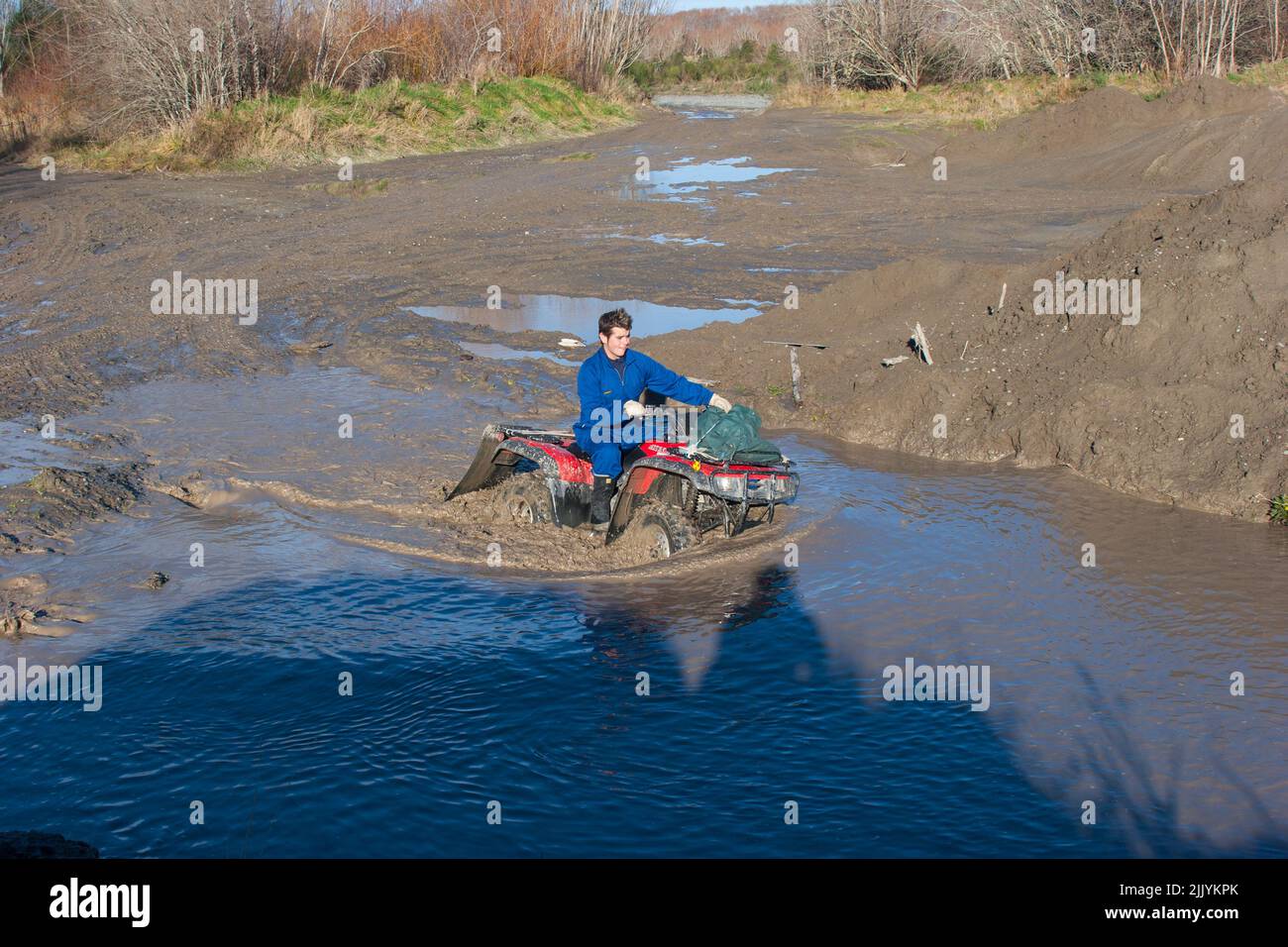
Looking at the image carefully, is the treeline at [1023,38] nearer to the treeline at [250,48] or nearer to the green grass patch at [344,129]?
the treeline at [250,48]

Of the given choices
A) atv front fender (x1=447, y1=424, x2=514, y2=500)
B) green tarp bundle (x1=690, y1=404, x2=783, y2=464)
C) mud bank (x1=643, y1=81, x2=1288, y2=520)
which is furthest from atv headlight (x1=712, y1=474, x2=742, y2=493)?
mud bank (x1=643, y1=81, x2=1288, y2=520)

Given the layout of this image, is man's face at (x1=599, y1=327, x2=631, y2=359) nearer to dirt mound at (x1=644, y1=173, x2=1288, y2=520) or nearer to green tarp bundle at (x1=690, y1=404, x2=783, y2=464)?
green tarp bundle at (x1=690, y1=404, x2=783, y2=464)

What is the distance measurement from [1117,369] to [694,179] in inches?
867

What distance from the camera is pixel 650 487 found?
8336mm

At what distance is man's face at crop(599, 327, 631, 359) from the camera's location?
27.1 feet

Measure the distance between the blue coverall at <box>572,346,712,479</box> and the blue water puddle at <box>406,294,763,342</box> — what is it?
7.37 metres

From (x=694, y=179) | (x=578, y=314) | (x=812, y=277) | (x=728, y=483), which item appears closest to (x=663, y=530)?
(x=728, y=483)

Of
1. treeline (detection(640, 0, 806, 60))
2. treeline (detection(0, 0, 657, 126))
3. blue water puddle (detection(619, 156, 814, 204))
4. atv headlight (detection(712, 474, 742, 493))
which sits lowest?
atv headlight (detection(712, 474, 742, 493))

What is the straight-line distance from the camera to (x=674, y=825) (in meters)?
5.34

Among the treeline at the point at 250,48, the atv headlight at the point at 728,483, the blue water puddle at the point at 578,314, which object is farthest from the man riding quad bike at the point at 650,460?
the treeline at the point at 250,48

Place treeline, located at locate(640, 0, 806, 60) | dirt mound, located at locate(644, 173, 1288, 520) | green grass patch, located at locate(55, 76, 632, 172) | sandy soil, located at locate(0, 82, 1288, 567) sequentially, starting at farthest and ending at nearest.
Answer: treeline, located at locate(640, 0, 806, 60), green grass patch, located at locate(55, 76, 632, 172), sandy soil, located at locate(0, 82, 1288, 567), dirt mound, located at locate(644, 173, 1288, 520)

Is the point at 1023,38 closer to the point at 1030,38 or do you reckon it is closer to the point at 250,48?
the point at 1030,38

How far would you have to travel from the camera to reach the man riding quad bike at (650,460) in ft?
26.8

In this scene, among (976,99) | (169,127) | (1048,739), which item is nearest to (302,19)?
(169,127)
